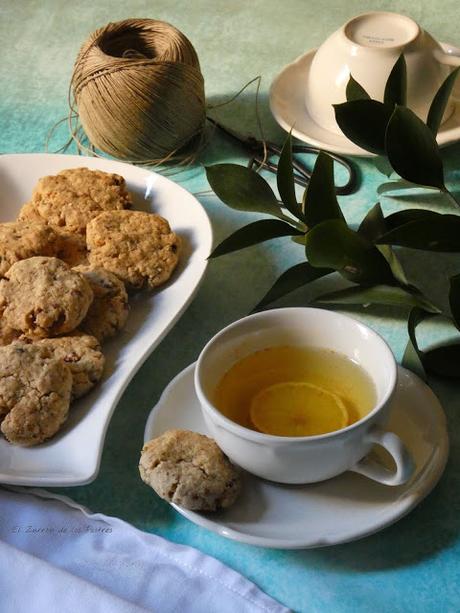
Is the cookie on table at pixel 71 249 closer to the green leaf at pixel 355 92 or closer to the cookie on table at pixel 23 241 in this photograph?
the cookie on table at pixel 23 241

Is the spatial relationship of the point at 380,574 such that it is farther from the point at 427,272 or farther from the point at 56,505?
the point at 427,272

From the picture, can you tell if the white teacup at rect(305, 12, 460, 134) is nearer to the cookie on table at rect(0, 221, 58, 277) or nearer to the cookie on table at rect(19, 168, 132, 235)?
the cookie on table at rect(19, 168, 132, 235)

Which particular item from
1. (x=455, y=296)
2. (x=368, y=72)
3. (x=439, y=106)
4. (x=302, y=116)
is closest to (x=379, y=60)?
(x=368, y=72)

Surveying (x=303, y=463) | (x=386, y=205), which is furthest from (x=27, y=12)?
(x=303, y=463)

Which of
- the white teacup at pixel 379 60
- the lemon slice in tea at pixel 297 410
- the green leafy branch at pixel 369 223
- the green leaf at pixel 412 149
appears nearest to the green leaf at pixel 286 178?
the green leafy branch at pixel 369 223

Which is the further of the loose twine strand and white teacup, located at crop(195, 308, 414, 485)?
the loose twine strand

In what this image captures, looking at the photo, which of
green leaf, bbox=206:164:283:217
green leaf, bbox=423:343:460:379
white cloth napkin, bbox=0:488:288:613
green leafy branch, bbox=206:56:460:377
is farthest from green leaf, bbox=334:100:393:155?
white cloth napkin, bbox=0:488:288:613
